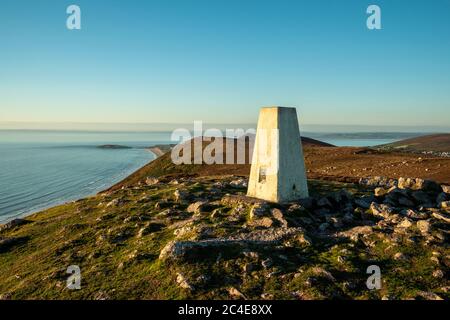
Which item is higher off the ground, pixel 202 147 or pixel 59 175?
pixel 202 147

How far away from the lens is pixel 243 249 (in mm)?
15898

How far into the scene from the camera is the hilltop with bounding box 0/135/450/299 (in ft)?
43.9

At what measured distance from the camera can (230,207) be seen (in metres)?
22.5

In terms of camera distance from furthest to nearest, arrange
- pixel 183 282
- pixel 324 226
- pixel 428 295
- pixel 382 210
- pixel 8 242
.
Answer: pixel 8 242, pixel 382 210, pixel 324 226, pixel 183 282, pixel 428 295

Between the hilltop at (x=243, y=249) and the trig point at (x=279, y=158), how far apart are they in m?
1.02

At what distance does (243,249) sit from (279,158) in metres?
7.25

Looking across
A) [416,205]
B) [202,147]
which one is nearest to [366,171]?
[416,205]

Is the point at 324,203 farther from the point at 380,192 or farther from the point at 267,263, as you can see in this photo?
the point at 267,263

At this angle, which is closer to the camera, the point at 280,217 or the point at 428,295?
the point at 428,295

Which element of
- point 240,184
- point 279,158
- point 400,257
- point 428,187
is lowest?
point 400,257

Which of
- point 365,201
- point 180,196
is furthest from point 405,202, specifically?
point 180,196
